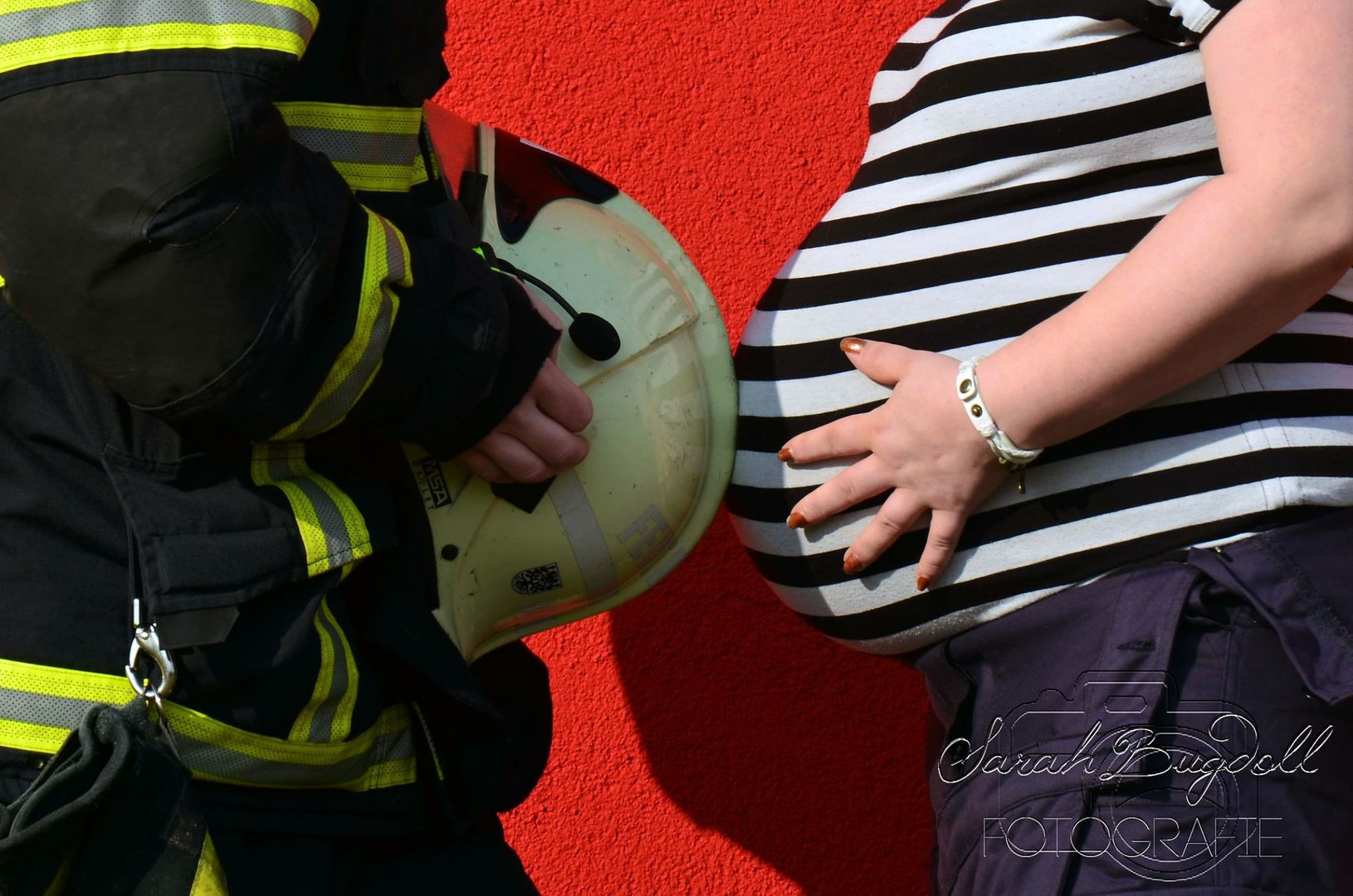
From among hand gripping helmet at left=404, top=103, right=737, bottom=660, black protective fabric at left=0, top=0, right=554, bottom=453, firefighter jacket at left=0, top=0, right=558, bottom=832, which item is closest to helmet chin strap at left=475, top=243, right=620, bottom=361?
hand gripping helmet at left=404, top=103, right=737, bottom=660

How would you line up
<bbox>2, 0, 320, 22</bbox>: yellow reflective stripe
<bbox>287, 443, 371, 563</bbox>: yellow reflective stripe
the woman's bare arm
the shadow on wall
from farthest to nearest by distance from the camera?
the shadow on wall < <bbox>287, 443, 371, 563</bbox>: yellow reflective stripe < the woman's bare arm < <bbox>2, 0, 320, 22</bbox>: yellow reflective stripe

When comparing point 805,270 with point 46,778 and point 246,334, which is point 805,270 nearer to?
point 246,334

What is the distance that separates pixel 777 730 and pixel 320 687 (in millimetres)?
Result: 886

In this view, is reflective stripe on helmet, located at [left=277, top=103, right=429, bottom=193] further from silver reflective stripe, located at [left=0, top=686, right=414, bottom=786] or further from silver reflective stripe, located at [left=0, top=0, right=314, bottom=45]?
silver reflective stripe, located at [left=0, top=686, right=414, bottom=786]

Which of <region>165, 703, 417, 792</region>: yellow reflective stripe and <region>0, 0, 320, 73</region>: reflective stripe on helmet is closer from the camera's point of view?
<region>0, 0, 320, 73</region>: reflective stripe on helmet

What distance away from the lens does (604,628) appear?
1.71 meters

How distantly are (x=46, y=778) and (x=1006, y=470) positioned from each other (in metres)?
0.76

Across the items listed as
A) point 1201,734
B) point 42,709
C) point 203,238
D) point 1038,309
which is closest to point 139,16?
point 203,238

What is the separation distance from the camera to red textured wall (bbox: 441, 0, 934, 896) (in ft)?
5.48

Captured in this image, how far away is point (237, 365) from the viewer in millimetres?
781

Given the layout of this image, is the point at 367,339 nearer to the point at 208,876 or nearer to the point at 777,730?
the point at 208,876

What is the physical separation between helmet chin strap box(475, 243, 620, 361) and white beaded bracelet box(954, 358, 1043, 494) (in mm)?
336

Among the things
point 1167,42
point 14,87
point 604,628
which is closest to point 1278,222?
point 1167,42

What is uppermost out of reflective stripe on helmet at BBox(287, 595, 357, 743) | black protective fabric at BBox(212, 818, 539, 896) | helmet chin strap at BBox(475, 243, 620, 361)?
helmet chin strap at BBox(475, 243, 620, 361)
